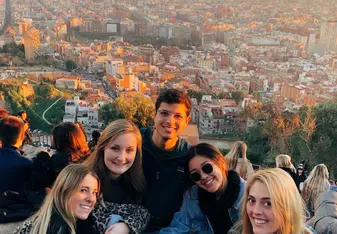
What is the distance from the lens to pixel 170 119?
136cm

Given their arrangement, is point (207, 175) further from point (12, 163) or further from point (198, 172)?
point (12, 163)

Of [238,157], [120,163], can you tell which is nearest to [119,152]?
[120,163]

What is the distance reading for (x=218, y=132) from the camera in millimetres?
14680

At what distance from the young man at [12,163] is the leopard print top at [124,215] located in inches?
16.3

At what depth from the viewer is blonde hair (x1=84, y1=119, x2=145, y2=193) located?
127 cm

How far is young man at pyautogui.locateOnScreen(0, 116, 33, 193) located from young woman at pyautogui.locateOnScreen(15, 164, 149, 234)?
37 cm

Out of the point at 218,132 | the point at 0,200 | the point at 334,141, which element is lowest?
the point at 218,132

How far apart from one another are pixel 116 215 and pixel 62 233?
17 cm

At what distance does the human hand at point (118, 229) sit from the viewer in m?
1.17

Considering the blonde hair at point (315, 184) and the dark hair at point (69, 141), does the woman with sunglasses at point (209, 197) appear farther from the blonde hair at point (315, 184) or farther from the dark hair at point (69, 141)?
the blonde hair at point (315, 184)

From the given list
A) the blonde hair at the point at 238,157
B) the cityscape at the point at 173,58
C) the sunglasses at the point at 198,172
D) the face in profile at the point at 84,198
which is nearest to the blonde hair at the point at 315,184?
the blonde hair at the point at 238,157

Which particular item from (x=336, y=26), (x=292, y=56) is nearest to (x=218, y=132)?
(x=292, y=56)


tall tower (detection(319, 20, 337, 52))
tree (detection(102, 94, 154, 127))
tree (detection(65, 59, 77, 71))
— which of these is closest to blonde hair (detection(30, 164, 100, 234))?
tree (detection(102, 94, 154, 127))

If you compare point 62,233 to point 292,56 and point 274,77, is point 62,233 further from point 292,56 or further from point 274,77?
point 292,56
